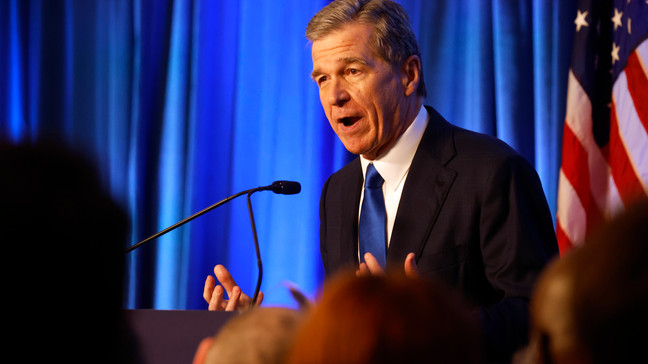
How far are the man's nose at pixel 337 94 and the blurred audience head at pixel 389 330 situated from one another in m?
1.69

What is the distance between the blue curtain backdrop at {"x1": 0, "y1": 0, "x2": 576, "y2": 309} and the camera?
3.49m

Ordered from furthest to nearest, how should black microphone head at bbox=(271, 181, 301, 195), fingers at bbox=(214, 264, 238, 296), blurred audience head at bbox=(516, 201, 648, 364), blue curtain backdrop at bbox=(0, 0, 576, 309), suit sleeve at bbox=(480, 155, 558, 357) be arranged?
blue curtain backdrop at bbox=(0, 0, 576, 309)
black microphone head at bbox=(271, 181, 301, 195)
fingers at bbox=(214, 264, 238, 296)
suit sleeve at bbox=(480, 155, 558, 357)
blurred audience head at bbox=(516, 201, 648, 364)

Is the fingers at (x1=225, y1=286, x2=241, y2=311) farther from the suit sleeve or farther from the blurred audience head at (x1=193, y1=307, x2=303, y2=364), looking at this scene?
the blurred audience head at (x1=193, y1=307, x2=303, y2=364)

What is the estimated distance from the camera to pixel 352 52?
6.97 feet

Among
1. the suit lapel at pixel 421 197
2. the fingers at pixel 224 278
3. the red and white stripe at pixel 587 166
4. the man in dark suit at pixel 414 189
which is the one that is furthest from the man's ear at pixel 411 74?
the red and white stripe at pixel 587 166

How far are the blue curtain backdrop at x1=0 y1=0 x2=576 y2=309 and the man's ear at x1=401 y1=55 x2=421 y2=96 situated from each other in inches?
43.5

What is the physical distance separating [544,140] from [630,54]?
0.57 meters

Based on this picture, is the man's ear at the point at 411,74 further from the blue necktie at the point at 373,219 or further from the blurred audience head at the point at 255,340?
the blurred audience head at the point at 255,340

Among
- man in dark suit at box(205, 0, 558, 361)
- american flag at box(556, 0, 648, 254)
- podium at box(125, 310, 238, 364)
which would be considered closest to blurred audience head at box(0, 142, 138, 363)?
podium at box(125, 310, 238, 364)

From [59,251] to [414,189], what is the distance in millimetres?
1572

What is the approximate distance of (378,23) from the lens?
2.14 meters

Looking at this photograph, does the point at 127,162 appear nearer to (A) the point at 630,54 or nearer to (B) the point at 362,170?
(B) the point at 362,170

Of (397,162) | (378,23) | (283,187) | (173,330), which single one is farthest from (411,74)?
(173,330)

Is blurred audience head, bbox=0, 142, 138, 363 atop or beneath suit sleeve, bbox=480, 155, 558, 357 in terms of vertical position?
atop
